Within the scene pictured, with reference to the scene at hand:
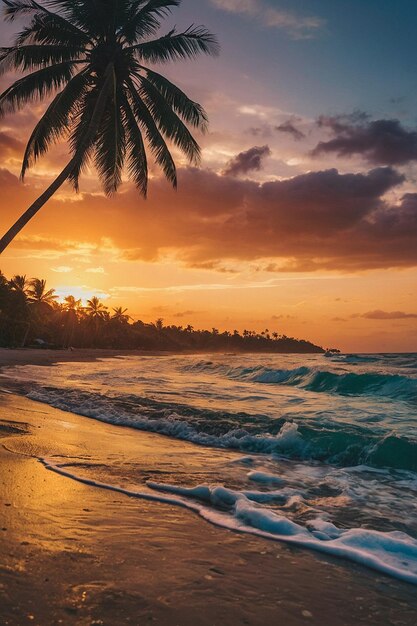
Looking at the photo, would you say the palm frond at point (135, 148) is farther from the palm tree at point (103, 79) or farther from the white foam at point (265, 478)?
the white foam at point (265, 478)

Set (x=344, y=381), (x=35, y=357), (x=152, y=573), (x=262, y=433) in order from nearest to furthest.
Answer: (x=152, y=573)
(x=262, y=433)
(x=344, y=381)
(x=35, y=357)

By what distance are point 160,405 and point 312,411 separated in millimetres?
3662

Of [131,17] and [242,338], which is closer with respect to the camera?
[131,17]

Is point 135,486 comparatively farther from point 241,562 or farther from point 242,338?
point 242,338

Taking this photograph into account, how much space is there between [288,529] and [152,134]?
48.6 feet

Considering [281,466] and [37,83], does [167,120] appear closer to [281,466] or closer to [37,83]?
[37,83]

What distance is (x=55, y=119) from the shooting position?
1484cm

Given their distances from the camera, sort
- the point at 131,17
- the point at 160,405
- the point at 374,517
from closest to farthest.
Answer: the point at 374,517
the point at 160,405
the point at 131,17

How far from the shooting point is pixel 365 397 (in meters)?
15.6

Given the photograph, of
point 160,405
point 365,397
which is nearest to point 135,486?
point 160,405

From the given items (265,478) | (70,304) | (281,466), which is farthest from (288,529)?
(70,304)

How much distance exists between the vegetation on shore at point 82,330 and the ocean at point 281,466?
48.4m

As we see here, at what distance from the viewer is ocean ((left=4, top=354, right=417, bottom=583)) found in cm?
358

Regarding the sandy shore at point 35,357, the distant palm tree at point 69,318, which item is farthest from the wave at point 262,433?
the distant palm tree at point 69,318
